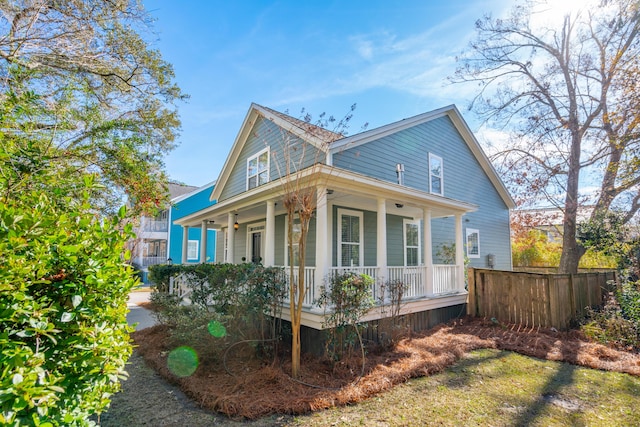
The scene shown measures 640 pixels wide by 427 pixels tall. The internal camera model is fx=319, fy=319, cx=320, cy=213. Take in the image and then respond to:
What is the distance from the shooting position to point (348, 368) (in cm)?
529

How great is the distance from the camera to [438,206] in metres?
8.77

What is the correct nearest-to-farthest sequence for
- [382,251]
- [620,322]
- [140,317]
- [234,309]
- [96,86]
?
[234,309]
[620,322]
[382,251]
[96,86]
[140,317]

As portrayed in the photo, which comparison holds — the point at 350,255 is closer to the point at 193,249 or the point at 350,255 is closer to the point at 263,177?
the point at 263,177

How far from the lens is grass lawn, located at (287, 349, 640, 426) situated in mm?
3758

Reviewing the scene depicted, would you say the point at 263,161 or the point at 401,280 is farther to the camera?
the point at 263,161

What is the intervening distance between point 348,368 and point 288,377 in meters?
1.06

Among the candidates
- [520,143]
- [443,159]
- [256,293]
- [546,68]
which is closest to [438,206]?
[443,159]

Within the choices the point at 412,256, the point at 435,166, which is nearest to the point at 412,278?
the point at 412,256

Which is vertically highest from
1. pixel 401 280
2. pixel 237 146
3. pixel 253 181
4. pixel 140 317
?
pixel 237 146

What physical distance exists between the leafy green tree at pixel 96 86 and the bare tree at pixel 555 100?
12.0 meters

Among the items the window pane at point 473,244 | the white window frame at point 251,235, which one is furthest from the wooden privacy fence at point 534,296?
the white window frame at point 251,235

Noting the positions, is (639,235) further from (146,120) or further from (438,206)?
(146,120)

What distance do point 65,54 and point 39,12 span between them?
73 centimetres

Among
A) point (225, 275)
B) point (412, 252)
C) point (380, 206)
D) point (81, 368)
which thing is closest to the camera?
point (81, 368)
